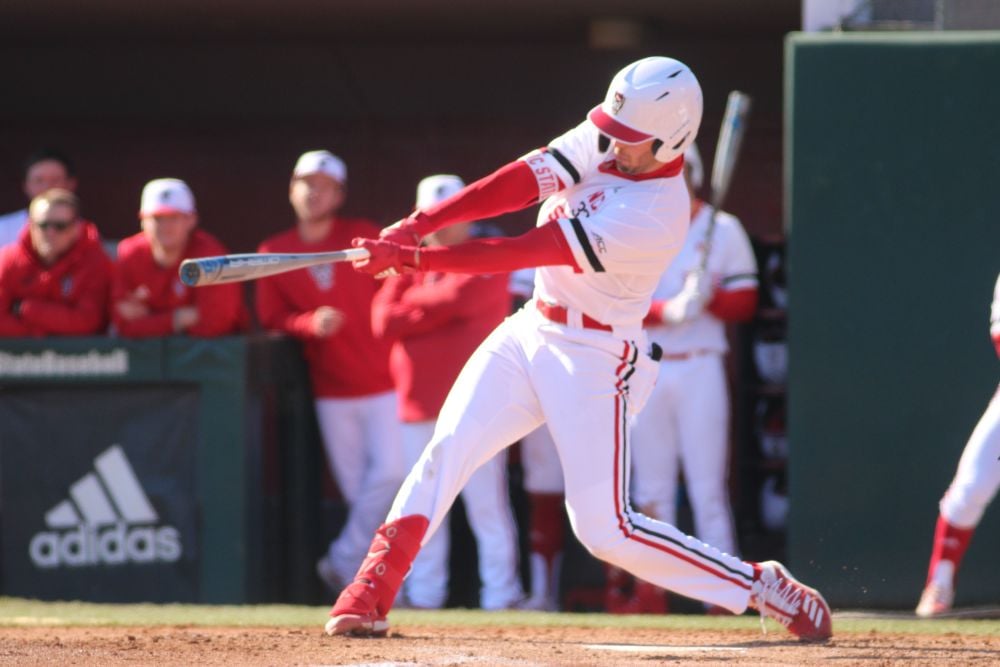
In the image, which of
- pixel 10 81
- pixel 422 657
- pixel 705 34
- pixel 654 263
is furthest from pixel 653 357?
pixel 10 81

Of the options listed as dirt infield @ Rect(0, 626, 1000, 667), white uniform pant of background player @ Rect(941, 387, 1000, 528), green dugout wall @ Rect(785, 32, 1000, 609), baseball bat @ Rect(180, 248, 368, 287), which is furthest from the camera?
green dugout wall @ Rect(785, 32, 1000, 609)

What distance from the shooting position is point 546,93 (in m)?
8.95

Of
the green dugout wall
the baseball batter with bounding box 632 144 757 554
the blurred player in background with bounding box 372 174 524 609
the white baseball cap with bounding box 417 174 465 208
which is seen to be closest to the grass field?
the green dugout wall

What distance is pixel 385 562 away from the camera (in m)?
4.77

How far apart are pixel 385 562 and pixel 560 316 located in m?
0.81

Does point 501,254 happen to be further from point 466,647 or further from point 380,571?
point 466,647

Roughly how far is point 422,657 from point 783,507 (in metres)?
3.29

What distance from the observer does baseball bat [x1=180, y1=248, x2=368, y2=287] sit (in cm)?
439

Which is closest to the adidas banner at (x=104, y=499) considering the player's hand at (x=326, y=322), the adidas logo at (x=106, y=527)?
the adidas logo at (x=106, y=527)

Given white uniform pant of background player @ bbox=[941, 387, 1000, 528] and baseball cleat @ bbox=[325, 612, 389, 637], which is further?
white uniform pant of background player @ bbox=[941, 387, 1000, 528]

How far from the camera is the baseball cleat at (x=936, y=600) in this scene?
5.98 metres

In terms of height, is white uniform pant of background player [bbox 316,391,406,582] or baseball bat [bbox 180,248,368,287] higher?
baseball bat [bbox 180,248,368,287]

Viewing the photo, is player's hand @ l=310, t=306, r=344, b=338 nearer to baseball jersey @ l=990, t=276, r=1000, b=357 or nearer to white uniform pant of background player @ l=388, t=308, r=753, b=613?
white uniform pant of background player @ l=388, t=308, r=753, b=613

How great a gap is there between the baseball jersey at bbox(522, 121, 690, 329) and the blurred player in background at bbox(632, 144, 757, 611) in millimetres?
1961
